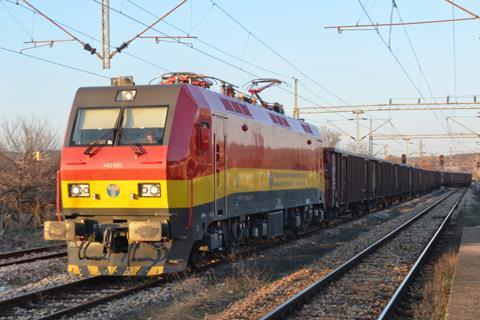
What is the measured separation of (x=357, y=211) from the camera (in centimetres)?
3066

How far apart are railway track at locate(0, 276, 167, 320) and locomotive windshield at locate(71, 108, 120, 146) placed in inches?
101

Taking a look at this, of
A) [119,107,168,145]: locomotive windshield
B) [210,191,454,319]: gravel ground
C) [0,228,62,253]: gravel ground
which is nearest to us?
[210,191,454,319]: gravel ground

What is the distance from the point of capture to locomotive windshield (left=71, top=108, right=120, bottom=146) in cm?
1072

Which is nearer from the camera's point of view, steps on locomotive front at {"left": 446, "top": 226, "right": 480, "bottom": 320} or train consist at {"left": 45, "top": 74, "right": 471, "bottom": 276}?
steps on locomotive front at {"left": 446, "top": 226, "right": 480, "bottom": 320}

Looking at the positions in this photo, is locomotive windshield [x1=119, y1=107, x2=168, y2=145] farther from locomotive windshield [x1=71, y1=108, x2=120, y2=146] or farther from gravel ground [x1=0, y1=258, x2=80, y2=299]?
gravel ground [x1=0, y1=258, x2=80, y2=299]

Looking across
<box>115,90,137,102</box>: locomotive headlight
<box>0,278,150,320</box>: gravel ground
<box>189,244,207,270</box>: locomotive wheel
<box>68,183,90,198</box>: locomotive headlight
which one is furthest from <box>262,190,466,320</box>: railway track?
<box>115,90,137,102</box>: locomotive headlight

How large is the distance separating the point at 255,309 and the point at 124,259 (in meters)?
2.74

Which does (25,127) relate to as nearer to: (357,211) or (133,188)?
(357,211)

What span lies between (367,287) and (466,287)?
174 cm

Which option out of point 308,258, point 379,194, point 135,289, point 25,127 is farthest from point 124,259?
point 379,194

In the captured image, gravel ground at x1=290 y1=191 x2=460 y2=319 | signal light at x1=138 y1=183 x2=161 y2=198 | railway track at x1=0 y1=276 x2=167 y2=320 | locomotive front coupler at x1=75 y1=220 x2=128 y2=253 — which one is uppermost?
signal light at x1=138 y1=183 x2=161 y2=198

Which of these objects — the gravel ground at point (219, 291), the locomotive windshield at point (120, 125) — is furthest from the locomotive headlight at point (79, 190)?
the gravel ground at point (219, 291)

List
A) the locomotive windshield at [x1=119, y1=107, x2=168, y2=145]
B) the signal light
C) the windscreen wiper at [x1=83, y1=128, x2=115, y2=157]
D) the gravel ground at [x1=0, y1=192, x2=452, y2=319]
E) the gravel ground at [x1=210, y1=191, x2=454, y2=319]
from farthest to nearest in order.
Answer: the windscreen wiper at [x1=83, y1=128, x2=115, y2=157] → the locomotive windshield at [x1=119, y1=107, x2=168, y2=145] → the signal light → the gravel ground at [x1=210, y1=191, x2=454, y2=319] → the gravel ground at [x1=0, y1=192, x2=452, y2=319]

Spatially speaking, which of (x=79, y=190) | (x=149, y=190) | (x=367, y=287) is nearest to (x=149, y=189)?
(x=149, y=190)
